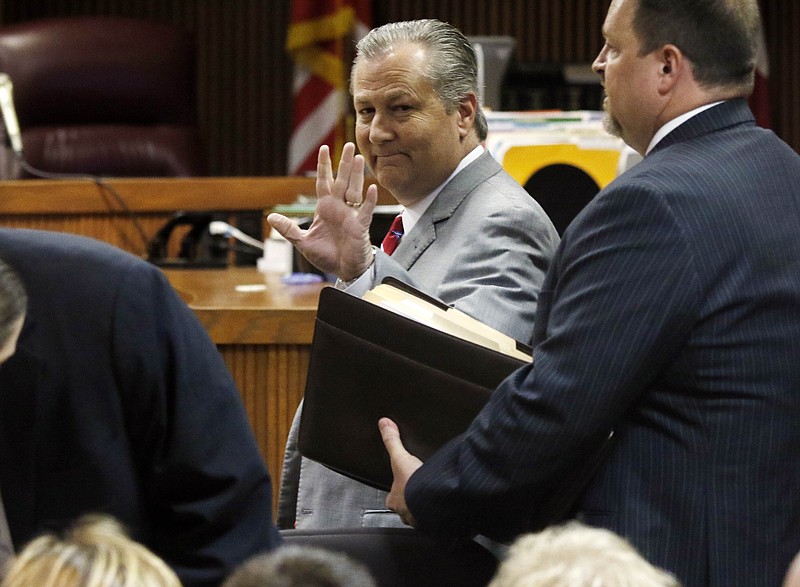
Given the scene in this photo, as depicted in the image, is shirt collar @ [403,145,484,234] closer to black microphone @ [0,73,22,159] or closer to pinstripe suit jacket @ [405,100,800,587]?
pinstripe suit jacket @ [405,100,800,587]

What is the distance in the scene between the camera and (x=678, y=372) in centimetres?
151

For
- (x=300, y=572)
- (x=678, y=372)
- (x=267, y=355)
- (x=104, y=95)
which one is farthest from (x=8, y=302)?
(x=104, y=95)

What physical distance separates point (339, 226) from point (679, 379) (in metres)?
0.70

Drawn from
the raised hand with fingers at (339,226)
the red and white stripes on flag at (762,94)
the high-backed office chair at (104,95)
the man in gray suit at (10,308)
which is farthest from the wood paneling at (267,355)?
the red and white stripes on flag at (762,94)

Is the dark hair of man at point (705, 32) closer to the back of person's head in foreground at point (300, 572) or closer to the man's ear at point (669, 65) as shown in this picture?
the man's ear at point (669, 65)

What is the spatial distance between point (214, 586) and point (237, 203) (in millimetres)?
3122

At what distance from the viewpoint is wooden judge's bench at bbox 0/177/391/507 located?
2842mm

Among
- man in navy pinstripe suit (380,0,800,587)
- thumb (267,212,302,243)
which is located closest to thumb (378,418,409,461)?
man in navy pinstripe suit (380,0,800,587)

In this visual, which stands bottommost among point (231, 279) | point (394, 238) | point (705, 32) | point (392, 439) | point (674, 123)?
point (231, 279)

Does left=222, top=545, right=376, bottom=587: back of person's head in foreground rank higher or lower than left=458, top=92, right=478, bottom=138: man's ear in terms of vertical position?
lower

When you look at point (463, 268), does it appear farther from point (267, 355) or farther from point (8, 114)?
point (8, 114)

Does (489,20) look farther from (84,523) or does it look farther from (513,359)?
(84,523)

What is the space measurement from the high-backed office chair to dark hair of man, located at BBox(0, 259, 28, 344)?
166 inches

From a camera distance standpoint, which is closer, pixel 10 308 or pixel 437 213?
pixel 10 308
